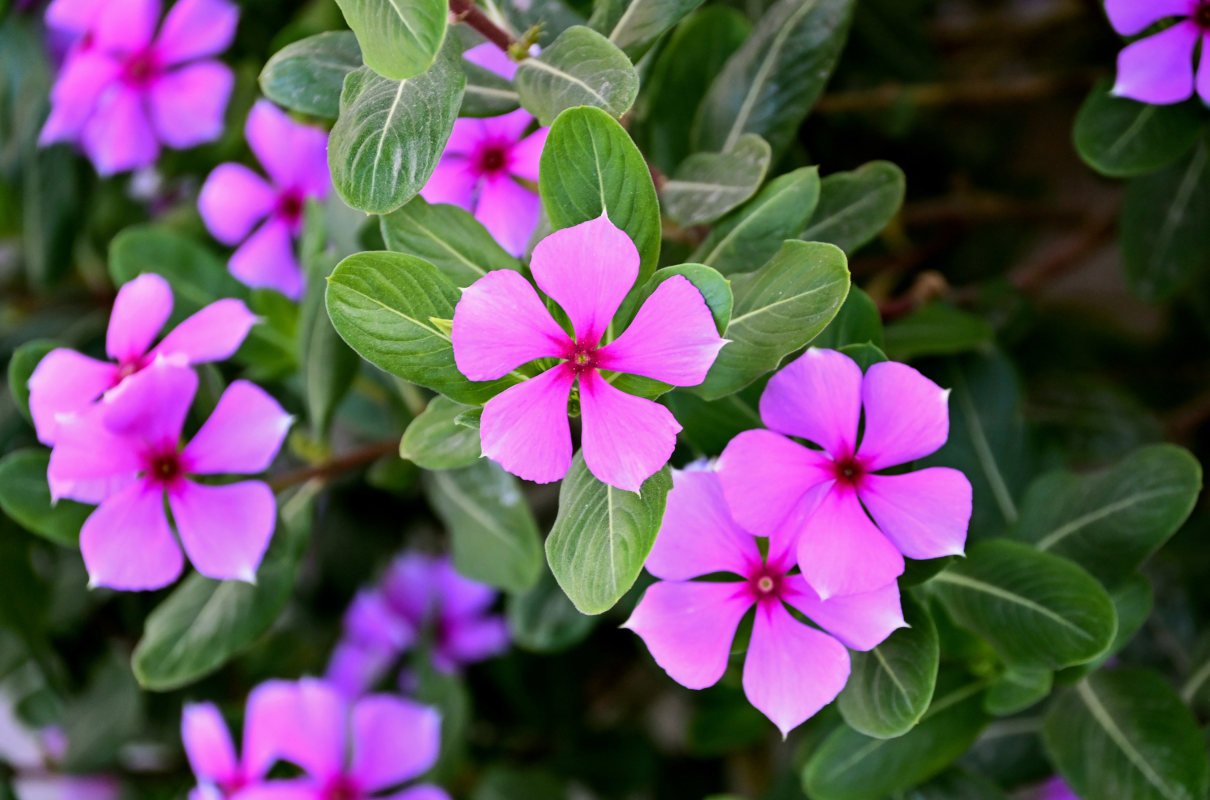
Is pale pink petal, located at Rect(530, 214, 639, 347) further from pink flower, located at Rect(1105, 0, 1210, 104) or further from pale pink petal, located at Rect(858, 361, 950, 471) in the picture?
pink flower, located at Rect(1105, 0, 1210, 104)

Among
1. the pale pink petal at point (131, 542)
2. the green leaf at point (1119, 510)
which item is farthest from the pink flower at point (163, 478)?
the green leaf at point (1119, 510)

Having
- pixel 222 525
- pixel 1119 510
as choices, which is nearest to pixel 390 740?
pixel 222 525

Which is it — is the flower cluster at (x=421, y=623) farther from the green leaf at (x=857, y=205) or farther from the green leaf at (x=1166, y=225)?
the green leaf at (x=1166, y=225)

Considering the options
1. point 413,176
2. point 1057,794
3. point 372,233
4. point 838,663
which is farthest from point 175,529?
point 1057,794

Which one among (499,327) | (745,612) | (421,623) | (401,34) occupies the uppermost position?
(401,34)

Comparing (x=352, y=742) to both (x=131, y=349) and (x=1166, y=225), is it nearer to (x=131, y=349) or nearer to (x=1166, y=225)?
(x=131, y=349)

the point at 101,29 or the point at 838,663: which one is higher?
the point at 101,29

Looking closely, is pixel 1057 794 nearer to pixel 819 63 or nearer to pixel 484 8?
pixel 819 63
